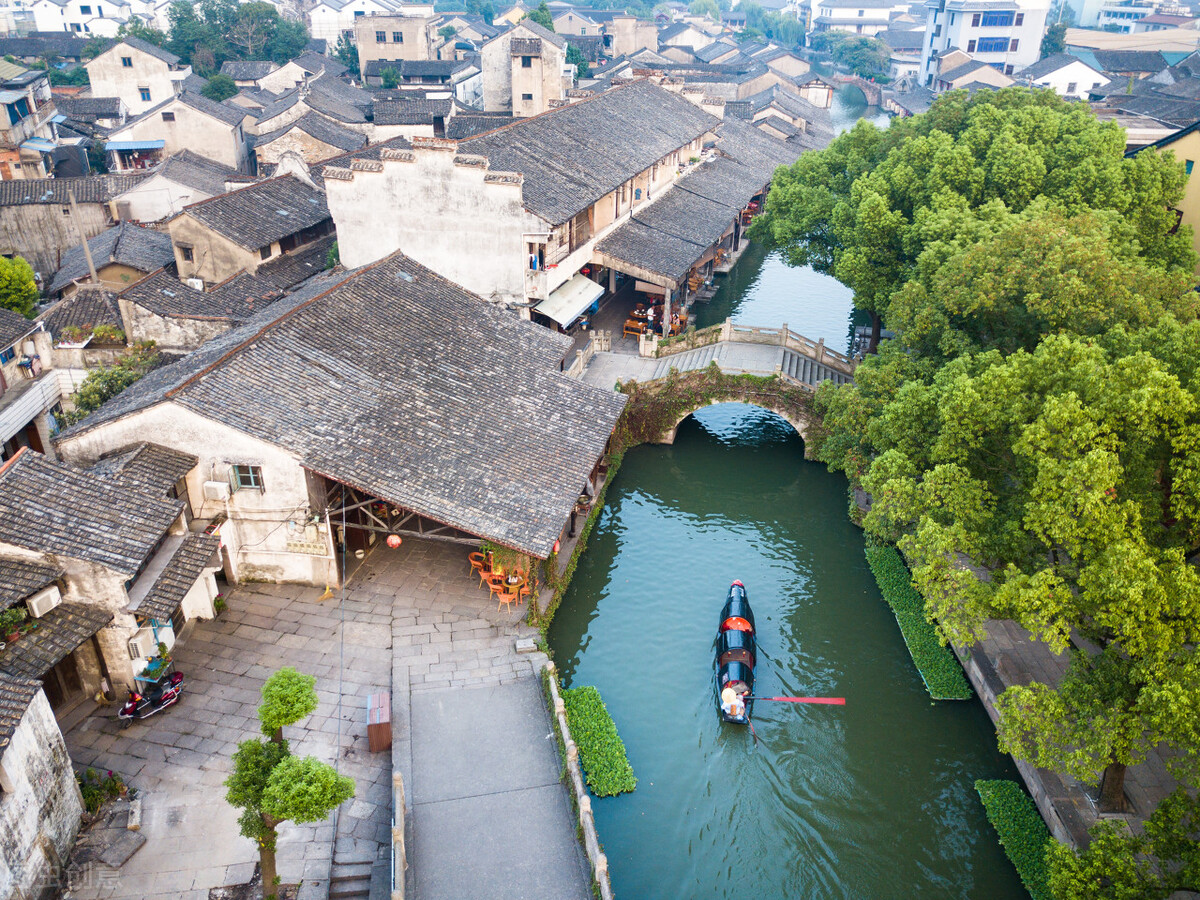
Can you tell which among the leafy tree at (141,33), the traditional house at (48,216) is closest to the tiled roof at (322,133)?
the traditional house at (48,216)

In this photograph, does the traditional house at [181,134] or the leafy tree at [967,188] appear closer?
the leafy tree at [967,188]

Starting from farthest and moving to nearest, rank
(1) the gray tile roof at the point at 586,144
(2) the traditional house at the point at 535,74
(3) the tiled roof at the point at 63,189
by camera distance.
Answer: (2) the traditional house at the point at 535,74
(3) the tiled roof at the point at 63,189
(1) the gray tile roof at the point at 586,144

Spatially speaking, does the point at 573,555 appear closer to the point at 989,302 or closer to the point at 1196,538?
the point at 989,302

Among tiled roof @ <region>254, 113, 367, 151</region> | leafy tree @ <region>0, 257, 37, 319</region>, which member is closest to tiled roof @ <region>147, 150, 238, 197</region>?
tiled roof @ <region>254, 113, 367, 151</region>

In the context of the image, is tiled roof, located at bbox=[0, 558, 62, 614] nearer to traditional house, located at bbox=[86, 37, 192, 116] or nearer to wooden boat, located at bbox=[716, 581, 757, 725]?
wooden boat, located at bbox=[716, 581, 757, 725]

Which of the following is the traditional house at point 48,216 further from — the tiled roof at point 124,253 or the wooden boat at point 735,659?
the wooden boat at point 735,659

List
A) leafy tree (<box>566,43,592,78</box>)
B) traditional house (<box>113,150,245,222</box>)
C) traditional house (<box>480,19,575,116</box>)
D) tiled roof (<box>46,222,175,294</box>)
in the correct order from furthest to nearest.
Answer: leafy tree (<box>566,43,592,78</box>) → traditional house (<box>480,19,575,116</box>) → traditional house (<box>113,150,245,222</box>) → tiled roof (<box>46,222,175,294</box>)

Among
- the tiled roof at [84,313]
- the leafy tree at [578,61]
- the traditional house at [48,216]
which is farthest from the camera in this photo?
the leafy tree at [578,61]
